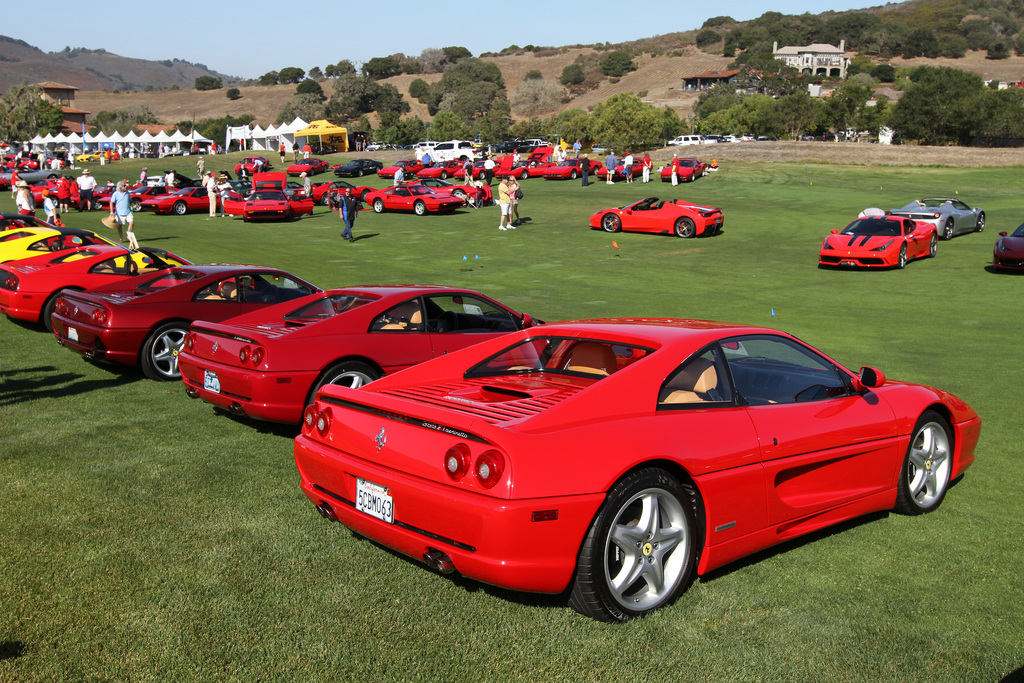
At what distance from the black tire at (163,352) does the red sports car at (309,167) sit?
48054 mm

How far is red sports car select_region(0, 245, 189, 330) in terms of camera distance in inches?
448

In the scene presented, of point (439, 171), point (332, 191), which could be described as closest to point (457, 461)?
point (332, 191)

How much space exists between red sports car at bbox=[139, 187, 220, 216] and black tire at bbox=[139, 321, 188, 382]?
96.5 ft

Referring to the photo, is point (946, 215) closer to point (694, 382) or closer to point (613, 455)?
point (694, 382)

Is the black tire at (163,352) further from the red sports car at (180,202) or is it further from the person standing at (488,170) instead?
the person standing at (488,170)

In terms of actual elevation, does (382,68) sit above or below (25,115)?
above

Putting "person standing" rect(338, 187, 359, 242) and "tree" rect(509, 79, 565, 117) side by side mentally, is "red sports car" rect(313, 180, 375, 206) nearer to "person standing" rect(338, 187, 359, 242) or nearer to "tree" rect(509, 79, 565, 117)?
"person standing" rect(338, 187, 359, 242)

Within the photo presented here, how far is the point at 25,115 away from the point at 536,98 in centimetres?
8292

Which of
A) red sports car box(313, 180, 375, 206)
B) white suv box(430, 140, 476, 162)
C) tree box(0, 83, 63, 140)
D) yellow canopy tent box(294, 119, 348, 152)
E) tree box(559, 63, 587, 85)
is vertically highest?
tree box(559, 63, 587, 85)

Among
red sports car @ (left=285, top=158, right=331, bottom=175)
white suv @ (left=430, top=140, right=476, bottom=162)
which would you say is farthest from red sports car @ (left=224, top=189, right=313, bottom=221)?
white suv @ (left=430, top=140, right=476, bottom=162)

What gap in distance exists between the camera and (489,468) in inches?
142

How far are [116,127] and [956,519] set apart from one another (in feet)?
473

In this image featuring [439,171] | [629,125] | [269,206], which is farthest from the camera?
[629,125]

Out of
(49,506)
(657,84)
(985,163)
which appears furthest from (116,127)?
(49,506)
